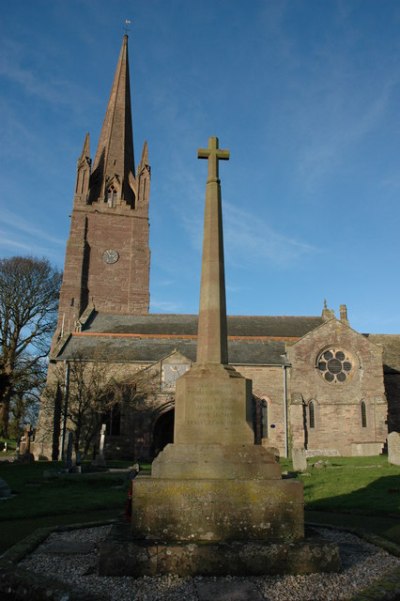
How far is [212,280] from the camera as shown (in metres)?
7.22

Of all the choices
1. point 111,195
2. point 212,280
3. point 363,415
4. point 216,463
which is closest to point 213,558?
point 216,463

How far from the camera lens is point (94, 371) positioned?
27562 millimetres

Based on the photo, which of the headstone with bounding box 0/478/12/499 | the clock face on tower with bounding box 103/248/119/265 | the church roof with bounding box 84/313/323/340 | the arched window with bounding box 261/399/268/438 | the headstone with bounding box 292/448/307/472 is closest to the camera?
the headstone with bounding box 0/478/12/499

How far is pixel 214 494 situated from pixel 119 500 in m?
6.83

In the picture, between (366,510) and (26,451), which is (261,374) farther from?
(366,510)

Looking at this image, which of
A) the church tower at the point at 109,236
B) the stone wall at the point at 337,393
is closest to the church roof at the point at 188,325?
the church tower at the point at 109,236

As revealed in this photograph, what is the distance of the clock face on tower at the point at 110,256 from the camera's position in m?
41.0

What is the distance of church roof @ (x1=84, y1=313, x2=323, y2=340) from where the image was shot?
33812 mm

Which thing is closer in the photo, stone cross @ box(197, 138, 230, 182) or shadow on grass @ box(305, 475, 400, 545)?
stone cross @ box(197, 138, 230, 182)

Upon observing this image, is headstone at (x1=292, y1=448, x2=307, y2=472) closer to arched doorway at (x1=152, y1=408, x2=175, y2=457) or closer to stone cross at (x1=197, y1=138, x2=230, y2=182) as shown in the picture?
arched doorway at (x1=152, y1=408, x2=175, y2=457)

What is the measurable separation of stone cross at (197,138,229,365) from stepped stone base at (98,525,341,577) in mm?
2454

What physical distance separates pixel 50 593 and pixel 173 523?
1.81 metres

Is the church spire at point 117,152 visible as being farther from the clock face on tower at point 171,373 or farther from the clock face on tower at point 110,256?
the clock face on tower at point 171,373

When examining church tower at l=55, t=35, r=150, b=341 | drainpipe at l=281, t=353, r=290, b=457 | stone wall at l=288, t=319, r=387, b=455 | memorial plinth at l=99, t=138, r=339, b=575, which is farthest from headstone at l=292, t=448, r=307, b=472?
church tower at l=55, t=35, r=150, b=341
